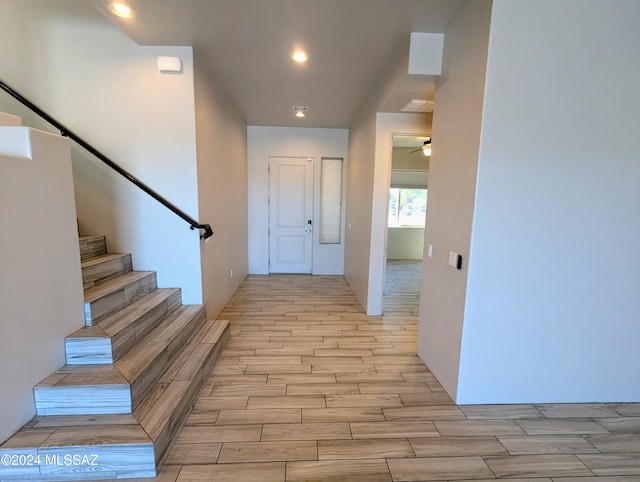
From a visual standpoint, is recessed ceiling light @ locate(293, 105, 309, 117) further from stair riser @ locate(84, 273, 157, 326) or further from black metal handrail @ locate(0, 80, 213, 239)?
stair riser @ locate(84, 273, 157, 326)

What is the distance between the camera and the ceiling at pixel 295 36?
2.06 metres

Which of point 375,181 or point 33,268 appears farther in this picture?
point 375,181

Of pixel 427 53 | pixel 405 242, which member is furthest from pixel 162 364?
pixel 405 242

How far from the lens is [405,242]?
24.7 ft

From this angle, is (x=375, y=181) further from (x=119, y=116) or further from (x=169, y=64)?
(x=119, y=116)

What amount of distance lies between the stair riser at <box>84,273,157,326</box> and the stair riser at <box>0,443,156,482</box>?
2.74 ft

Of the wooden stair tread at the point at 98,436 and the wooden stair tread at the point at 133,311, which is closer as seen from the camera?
the wooden stair tread at the point at 98,436

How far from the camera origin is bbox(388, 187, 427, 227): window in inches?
291

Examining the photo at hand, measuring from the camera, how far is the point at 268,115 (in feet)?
15.5

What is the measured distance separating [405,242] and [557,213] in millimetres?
5652

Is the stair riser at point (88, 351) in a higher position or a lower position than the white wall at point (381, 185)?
lower

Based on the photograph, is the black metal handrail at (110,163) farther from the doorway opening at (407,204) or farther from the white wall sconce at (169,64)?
the doorway opening at (407,204)

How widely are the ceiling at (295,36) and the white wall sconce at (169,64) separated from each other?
0.44 ft

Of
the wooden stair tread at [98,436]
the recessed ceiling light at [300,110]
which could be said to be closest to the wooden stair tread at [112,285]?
the wooden stair tread at [98,436]
